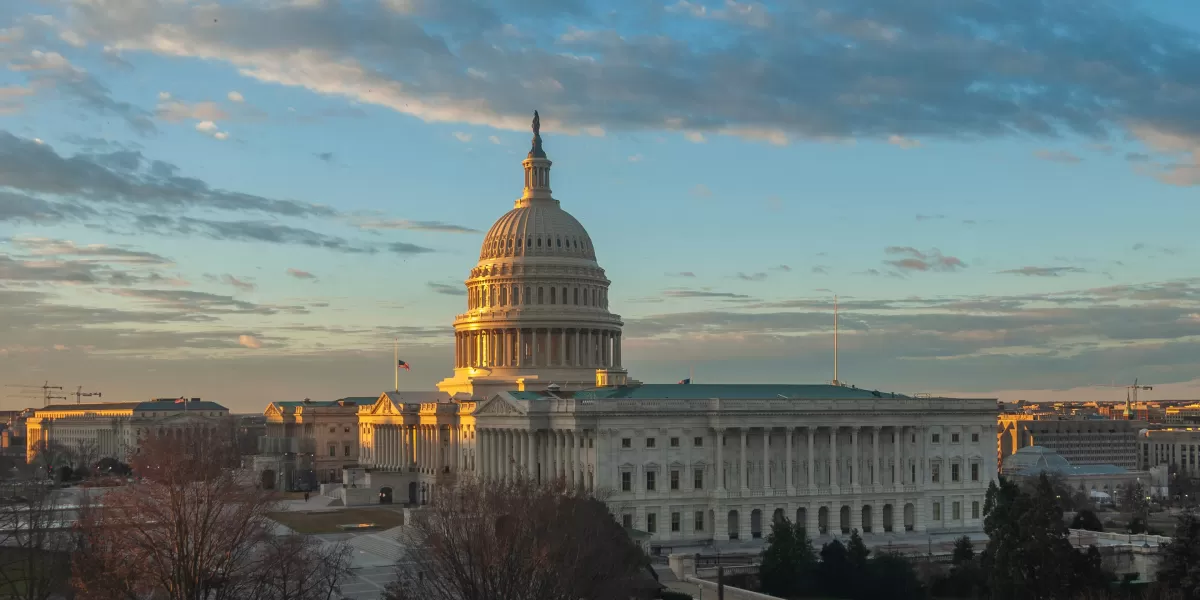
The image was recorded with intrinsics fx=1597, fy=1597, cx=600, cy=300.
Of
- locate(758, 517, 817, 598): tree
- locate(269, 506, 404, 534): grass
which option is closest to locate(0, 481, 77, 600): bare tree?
locate(269, 506, 404, 534): grass

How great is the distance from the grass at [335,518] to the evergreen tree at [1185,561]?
2959 inches

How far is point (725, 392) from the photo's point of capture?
145 metres

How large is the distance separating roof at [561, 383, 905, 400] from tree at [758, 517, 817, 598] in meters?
33.2

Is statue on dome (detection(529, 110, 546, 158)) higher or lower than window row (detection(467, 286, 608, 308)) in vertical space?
higher

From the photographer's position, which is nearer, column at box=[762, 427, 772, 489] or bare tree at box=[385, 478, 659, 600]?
bare tree at box=[385, 478, 659, 600]

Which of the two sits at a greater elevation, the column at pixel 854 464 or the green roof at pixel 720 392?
the green roof at pixel 720 392

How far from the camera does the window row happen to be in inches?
7092

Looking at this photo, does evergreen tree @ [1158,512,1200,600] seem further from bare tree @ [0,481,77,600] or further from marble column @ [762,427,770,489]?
bare tree @ [0,481,77,600]

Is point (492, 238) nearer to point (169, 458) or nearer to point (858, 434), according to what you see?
point (858, 434)

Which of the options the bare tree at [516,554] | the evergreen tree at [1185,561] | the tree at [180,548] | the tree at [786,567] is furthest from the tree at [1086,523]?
the tree at [180,548]

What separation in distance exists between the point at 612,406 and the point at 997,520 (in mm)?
41283

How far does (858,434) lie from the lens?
142 metres

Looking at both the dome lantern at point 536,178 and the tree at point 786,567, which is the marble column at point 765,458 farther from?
the dome lantern at point 536,178

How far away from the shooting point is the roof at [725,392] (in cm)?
14112
